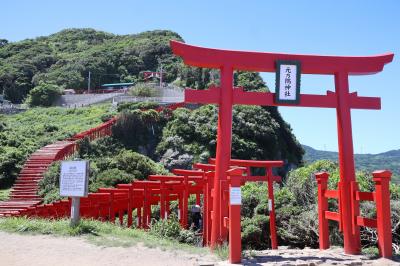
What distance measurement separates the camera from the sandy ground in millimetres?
8719

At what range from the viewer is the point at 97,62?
290 ft

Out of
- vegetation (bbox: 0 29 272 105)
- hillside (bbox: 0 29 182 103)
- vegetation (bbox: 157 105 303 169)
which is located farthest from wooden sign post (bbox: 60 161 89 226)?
hillside (bbox: 0 29 182 103)

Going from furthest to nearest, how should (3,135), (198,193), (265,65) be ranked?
(3,135)
(198,193)
(265,65)

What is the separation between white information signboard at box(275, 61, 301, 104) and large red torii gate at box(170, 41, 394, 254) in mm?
129

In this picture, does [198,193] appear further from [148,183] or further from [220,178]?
[220,178]

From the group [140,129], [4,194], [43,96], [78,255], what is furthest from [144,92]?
[78,255]

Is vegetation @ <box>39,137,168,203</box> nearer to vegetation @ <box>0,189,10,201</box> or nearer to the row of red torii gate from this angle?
vegetation @ <box>0,189,10,201</box>

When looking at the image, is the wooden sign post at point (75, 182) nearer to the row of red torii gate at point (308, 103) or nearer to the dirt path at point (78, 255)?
the dirt path at point (78, 255)

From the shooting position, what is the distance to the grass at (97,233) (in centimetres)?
1016

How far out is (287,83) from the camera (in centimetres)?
1101

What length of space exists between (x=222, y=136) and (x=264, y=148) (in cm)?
2879

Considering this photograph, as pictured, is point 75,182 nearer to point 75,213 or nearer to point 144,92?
point 75,213

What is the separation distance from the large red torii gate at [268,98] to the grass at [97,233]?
3.42 ft

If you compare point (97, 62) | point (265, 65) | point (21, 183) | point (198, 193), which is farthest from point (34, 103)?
point (265, 65)
